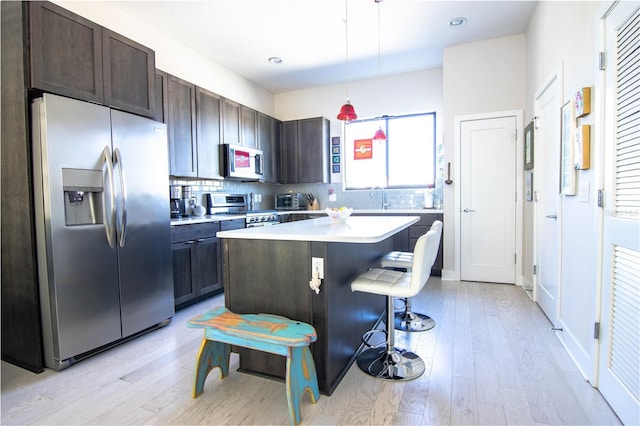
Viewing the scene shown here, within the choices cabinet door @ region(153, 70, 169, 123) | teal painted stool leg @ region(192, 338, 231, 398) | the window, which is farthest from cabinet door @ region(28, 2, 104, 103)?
the window

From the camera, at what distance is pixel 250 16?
3340 millimetres

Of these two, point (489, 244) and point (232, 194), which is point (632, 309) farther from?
point (232, 194)

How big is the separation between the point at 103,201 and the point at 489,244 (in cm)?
410

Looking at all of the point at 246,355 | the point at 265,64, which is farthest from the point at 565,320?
the point at 265,64

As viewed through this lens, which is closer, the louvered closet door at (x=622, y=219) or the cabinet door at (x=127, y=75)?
the louvered closet door at (x=622, y=219)

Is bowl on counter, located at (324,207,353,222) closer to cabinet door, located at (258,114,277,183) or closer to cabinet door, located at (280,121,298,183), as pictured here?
cabinet door, located at (258,114,277,183)

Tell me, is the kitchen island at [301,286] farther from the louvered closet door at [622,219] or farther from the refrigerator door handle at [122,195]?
the louvered closet door at [622,219]

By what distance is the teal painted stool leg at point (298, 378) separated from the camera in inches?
61.2

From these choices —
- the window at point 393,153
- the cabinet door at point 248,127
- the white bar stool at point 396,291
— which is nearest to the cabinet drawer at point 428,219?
the window at point 393,153

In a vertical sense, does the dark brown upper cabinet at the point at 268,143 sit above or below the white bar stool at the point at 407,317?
above

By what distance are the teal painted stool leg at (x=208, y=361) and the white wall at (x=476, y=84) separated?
322 cm

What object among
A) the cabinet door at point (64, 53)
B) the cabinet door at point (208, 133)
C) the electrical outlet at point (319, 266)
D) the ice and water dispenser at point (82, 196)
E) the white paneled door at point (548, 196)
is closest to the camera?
the electrical outlet at point (319, 266)

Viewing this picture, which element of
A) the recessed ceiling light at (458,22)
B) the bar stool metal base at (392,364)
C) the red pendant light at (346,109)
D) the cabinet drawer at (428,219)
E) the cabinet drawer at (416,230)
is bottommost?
the bar stool metal base at (392,364)

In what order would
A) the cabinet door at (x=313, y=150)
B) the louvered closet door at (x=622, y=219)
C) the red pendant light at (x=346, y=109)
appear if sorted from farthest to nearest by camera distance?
the cabinet door at (x=313, y=150), the red pendant light at (x=346, y=109), the louvered closet door at (x=622, y=219)
